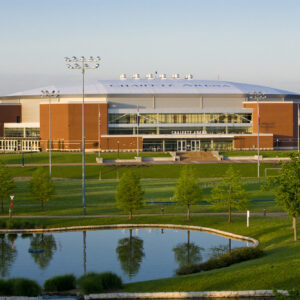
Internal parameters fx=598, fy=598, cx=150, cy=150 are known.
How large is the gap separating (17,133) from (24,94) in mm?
8903

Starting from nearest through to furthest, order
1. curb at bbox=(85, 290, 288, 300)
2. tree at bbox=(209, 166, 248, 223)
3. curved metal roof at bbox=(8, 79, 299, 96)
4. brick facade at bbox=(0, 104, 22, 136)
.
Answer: curb at bbox=(85, 290, 288, 300), tree at bbox=(209, 166, 248, 223), curved metal roof at bbox=(8, 79, 299, 96), brick facade at bbox=(0, 104, 22, 136)

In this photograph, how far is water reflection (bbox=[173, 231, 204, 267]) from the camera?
3386cm

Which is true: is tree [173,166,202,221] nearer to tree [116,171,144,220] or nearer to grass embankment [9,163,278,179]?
tree [116,171,144,220]

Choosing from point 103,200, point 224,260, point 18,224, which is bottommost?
point 224,260

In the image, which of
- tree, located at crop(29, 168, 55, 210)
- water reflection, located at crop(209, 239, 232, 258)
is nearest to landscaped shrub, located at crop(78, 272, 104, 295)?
water reflection, located at crop(209, 239, 232, 258)

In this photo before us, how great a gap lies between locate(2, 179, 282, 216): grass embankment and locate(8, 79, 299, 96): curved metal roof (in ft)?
165

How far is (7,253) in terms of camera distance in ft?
117

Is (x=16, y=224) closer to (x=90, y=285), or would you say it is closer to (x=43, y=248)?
(x=43, y=248)

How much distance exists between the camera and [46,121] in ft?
348

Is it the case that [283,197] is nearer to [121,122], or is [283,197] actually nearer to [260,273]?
[260,273]

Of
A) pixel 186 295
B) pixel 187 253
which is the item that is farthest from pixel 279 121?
pixel 186 295

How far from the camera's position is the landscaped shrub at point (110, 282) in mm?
27328

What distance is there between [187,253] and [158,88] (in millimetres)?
82203

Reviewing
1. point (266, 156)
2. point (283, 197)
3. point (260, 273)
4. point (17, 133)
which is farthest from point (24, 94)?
point (260, 273)
